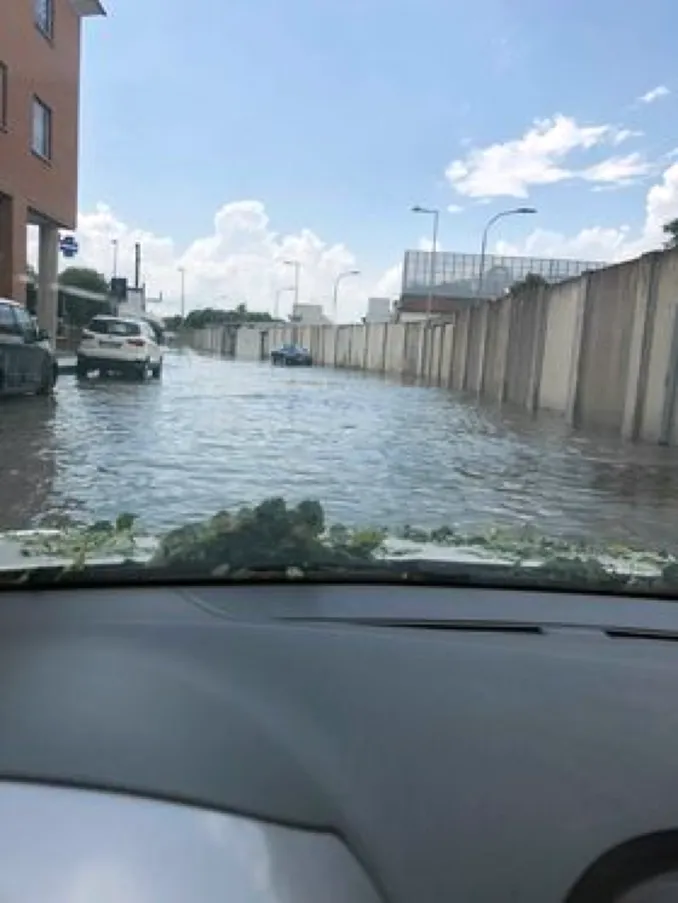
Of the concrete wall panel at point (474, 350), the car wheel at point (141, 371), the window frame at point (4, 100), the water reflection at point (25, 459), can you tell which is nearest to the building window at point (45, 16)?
the water reflection at point (25, 459)

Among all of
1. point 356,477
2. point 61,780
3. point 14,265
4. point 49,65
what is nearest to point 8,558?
point 61,780

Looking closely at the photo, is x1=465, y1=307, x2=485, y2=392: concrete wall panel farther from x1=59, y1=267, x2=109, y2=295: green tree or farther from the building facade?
the building facade

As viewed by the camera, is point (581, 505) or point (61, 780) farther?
point (581, 505)

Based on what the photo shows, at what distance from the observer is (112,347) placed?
80.2ft

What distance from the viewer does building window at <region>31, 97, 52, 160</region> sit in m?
22.8

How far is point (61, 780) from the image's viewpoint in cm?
204

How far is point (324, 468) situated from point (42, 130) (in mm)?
17479

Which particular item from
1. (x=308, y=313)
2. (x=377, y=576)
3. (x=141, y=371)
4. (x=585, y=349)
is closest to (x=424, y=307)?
(x=308, y=313)

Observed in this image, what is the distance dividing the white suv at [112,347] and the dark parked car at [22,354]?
6.86 metres

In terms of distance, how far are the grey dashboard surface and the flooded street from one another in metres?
1.64

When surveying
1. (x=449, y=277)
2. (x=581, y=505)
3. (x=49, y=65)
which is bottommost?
(x=581, y=505)

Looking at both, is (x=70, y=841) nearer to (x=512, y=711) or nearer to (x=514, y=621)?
(x=512, y=711)

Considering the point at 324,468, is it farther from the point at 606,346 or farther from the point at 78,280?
the point at 78,280

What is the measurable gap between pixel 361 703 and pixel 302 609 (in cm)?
63
